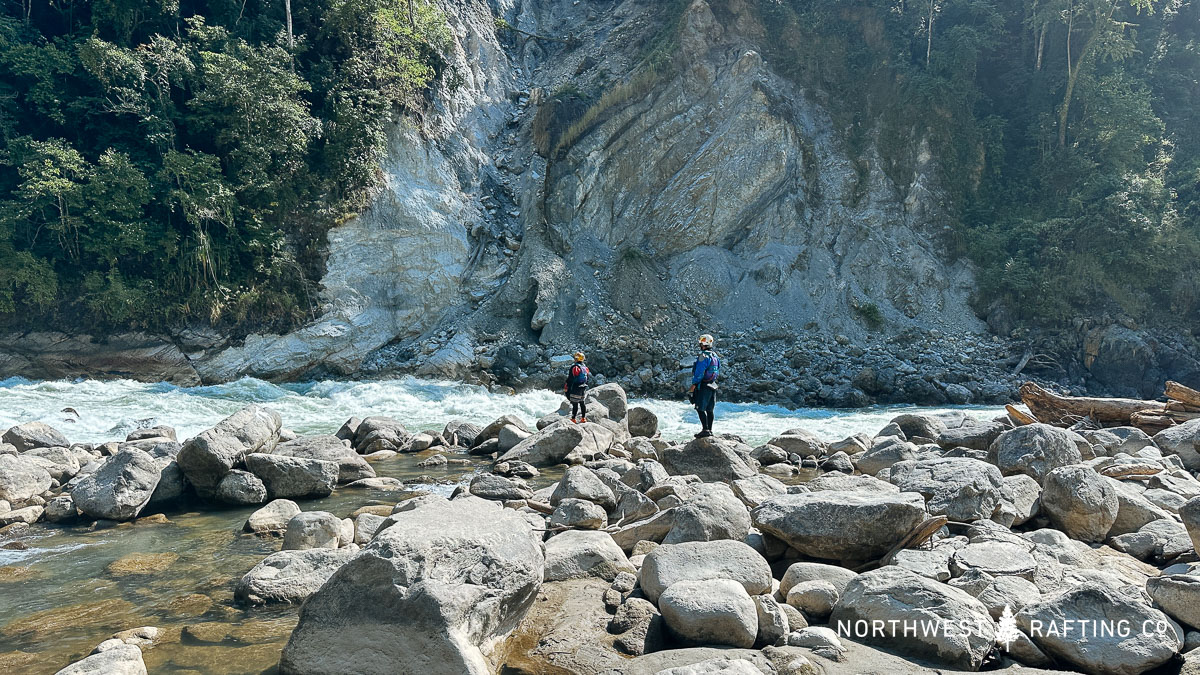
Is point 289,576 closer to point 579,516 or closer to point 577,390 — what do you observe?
point 579,516

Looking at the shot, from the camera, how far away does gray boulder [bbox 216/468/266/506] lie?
7.58 m

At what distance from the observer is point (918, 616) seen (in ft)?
12.4

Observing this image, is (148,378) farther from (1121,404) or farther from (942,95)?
(942,95)

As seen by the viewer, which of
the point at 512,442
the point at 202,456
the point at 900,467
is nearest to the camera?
the point at 900,467

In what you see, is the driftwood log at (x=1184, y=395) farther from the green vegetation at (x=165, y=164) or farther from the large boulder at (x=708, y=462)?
the green vegetation at (x=165, y=164)

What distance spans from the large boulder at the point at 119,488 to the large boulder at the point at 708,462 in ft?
20.1

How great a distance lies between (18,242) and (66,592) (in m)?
18.9

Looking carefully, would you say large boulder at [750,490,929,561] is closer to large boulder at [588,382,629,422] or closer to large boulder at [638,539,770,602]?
large boulder at [638,539,770,602]

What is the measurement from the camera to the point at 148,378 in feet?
62.6

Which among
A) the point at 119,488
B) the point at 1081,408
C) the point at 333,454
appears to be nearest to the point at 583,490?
the point at 333,454

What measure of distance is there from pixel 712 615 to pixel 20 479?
846cm

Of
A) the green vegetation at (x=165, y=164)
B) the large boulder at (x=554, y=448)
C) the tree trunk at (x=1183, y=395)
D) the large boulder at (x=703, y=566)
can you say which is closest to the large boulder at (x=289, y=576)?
the large boulder at (x=703, y=566)

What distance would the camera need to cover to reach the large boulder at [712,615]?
3.80 m

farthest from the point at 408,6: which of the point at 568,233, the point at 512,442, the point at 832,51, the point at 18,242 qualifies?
the point at 512,442
